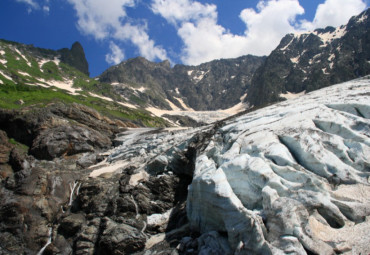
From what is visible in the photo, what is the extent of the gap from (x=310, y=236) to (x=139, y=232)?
1284cm

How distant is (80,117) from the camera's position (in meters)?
52.8

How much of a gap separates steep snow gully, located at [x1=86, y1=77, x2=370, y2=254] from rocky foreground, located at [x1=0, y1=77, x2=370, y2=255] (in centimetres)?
6

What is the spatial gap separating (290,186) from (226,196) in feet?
11.9

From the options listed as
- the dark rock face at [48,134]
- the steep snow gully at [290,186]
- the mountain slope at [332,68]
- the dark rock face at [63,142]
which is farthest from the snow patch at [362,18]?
the dark rock face at [63,142]

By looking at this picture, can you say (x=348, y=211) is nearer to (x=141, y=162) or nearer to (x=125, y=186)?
(x=125, y=186)

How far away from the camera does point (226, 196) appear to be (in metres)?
14.3

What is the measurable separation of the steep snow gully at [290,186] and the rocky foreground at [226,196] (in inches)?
2.2

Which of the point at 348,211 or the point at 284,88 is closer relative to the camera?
the point at 348,211

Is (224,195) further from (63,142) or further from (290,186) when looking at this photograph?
(63,142)

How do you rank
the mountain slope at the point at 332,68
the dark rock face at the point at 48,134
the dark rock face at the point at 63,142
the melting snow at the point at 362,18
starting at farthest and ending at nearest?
1. the melting snow at the point at 362,18
2. the mountain slope at the point at 332,68
3. the dark rock face at the point at 48,134
4. the dark rock face at the point at 63,142

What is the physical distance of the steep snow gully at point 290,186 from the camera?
37.4 ft

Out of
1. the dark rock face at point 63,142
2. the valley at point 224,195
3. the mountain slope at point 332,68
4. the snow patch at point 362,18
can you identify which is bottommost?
the valley at point 224,195

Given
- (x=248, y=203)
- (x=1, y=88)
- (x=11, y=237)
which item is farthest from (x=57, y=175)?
(x=1, y=88)

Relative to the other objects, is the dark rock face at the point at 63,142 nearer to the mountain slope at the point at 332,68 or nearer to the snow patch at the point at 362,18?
the mountain slope at the point at 332,68
